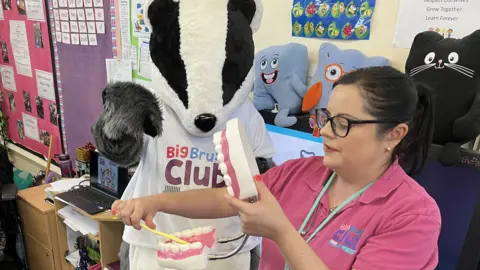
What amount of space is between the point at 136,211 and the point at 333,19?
948 millimetres

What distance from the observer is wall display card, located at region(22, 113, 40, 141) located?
125 inches

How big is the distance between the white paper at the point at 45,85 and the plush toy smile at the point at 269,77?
1.96 meters

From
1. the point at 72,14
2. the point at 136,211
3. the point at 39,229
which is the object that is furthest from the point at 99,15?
the point at 136,211

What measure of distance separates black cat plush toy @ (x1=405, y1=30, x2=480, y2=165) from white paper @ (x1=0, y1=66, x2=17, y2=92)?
3.28 m

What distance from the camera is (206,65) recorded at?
3.45 feet

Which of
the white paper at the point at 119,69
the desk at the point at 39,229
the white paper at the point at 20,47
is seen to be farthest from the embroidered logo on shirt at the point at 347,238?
the white paper at the point at 20,47

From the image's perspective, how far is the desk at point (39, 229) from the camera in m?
2.20

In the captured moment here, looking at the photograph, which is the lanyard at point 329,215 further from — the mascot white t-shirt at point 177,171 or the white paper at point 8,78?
the white paper at point 8,78

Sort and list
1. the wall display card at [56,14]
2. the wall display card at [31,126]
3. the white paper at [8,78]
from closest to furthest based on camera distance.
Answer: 1. the wall display card at [56,14]
2. the wall display card at [31,126]
3. the white paper at [8,78]

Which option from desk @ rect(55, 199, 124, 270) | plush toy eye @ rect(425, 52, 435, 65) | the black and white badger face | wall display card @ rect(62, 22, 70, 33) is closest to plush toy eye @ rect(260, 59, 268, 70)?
the black and white badger face

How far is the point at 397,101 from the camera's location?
72 cm

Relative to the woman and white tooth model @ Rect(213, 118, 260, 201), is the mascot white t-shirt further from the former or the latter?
white tooth model @ Rect(213, 118, 260, 201)

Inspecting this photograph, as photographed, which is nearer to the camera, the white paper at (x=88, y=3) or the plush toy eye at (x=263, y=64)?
the plush toy eye at (x=263, y=64)

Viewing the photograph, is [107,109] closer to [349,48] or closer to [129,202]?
[129,202]
